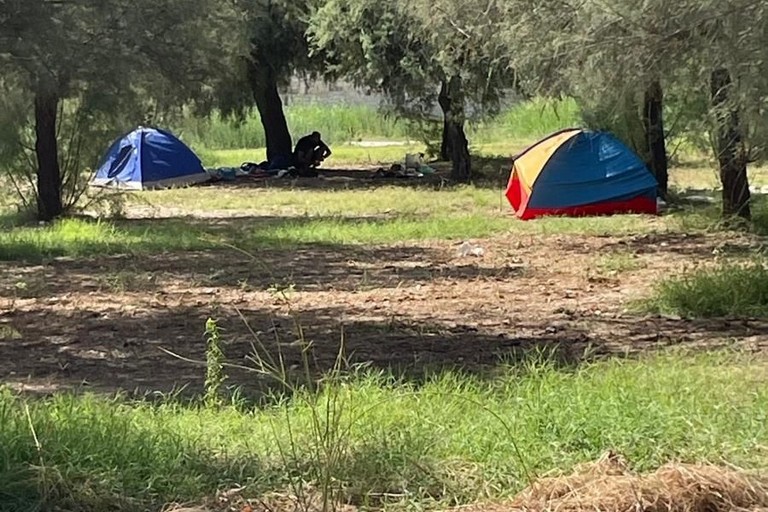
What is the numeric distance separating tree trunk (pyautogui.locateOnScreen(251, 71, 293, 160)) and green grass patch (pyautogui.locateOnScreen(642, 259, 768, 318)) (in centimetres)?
1778

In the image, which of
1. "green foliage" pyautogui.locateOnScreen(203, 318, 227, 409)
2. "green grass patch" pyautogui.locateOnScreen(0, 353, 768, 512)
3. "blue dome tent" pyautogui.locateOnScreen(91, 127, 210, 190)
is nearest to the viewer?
"green grass patch" pyautogui.locateOnScreen(0, 353, 768, 512)

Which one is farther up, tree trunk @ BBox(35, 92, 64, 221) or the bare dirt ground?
tree trunk @ BBox(35, 92, 64, 221)

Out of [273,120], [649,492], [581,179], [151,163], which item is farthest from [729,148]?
[273,120]

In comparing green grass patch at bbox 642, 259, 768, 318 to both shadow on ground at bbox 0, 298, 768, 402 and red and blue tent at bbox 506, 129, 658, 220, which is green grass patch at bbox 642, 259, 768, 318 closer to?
shadow on ground at bbox 0, 298, 768, 402

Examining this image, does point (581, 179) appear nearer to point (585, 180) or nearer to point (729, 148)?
point (585, 180)

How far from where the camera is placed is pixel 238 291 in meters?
10.0

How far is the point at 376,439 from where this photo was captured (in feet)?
15.5

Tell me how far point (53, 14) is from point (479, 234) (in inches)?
263

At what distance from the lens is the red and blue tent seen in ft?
51.6

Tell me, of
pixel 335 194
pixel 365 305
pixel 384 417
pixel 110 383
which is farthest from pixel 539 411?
pixel 335 194

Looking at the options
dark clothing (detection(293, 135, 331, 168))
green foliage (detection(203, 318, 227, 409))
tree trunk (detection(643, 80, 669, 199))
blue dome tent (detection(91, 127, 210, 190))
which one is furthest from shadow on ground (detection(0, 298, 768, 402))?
dark clothing (detection(293, 135, 331, 168))

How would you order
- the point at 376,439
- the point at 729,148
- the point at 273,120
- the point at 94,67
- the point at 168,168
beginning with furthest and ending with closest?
the point at 273,120 < the point at 168,168 < the point at 729,148 < the point at 94,67 < the point at 376,439

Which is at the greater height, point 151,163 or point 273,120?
point 273,120

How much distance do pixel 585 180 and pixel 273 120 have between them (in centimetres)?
1202
